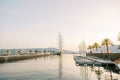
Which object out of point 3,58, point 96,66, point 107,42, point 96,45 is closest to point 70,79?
point 96,66

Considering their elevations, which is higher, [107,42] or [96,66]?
[107,42]

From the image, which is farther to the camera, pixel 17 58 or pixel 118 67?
pixel 17 58

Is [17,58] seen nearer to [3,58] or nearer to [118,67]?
[3,58]

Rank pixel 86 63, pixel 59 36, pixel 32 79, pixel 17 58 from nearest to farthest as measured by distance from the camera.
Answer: pixel 32 79
pixel 86 63
pixel 17 58
pixel 59 36

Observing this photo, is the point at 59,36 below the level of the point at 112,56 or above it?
above

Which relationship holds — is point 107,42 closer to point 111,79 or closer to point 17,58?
point 17,58

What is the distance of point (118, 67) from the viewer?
137 feet

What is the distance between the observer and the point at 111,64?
51781mm

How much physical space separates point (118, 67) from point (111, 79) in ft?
38.2

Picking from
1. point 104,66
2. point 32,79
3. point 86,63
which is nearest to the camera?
point 32,79

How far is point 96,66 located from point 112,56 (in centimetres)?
2310

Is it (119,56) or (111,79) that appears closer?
(111,79)

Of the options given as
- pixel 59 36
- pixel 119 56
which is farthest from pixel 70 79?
pixel 59 36

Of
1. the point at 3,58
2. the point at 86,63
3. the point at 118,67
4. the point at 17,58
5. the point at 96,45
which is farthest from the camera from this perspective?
the point at 96,45
